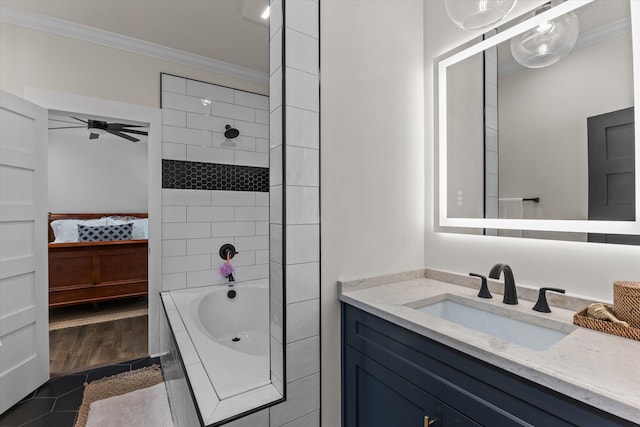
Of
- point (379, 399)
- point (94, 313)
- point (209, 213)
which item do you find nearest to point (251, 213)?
point (209, 213)

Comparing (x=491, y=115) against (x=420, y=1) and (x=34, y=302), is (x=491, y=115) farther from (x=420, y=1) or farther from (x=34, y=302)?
(x=34, y=302)

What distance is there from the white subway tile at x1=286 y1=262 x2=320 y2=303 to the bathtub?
1.28ft

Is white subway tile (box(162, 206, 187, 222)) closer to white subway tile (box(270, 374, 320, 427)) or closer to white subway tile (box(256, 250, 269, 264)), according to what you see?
white subway tile (box(256, 250, 269, 264))

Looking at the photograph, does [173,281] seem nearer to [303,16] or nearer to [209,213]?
[209,213]

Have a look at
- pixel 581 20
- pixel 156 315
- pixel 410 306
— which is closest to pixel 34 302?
pixel 156 315

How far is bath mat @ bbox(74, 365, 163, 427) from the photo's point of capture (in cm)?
200

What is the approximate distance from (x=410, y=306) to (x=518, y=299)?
45cm

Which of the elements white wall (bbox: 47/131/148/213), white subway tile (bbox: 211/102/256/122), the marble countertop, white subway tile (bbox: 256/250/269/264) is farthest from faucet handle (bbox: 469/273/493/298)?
white wall (bbox: 47/131/148/213)

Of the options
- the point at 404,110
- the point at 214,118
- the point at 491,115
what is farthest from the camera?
the point at 214,118

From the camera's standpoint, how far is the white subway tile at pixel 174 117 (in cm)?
265

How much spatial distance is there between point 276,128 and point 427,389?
1082 mm

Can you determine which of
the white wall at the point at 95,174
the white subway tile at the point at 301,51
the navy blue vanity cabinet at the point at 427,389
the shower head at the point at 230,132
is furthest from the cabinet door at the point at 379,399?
the white wall at the point at 95,174

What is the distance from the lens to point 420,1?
167cm

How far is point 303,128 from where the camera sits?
3.97ft
